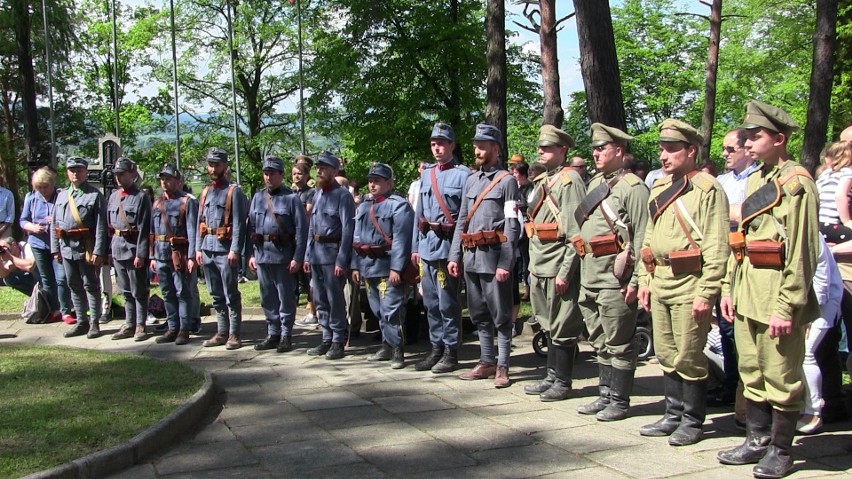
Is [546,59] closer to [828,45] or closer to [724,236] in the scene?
[828,45]

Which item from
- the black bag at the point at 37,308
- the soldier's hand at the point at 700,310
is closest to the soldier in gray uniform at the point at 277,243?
the black bag at the point at 37,308

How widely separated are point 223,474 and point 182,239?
523 cm

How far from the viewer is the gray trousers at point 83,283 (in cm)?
1034

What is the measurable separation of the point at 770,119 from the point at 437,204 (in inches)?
142

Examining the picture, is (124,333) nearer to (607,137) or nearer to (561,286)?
(561,286)

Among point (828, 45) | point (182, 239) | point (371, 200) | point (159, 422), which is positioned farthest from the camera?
point (828, 45)

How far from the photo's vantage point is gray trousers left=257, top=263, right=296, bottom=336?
9.24 metres

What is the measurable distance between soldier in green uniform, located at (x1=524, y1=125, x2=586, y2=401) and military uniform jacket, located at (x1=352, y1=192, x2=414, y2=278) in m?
Answer: 1.77

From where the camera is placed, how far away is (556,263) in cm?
672

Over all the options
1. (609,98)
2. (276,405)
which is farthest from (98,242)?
(609,98)

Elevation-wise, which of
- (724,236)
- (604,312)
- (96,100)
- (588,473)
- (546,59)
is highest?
(96,100)

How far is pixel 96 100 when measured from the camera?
45.7 metres

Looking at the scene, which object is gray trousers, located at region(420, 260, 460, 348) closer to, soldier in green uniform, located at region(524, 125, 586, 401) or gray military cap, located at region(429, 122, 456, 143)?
soldier in green uniform, located at region(524, 125, 586, 401)

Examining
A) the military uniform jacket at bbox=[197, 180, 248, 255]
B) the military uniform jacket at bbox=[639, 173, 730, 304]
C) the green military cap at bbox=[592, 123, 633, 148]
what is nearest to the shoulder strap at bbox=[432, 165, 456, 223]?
the green military cap at bbox=[592, 123, 633, 148]
